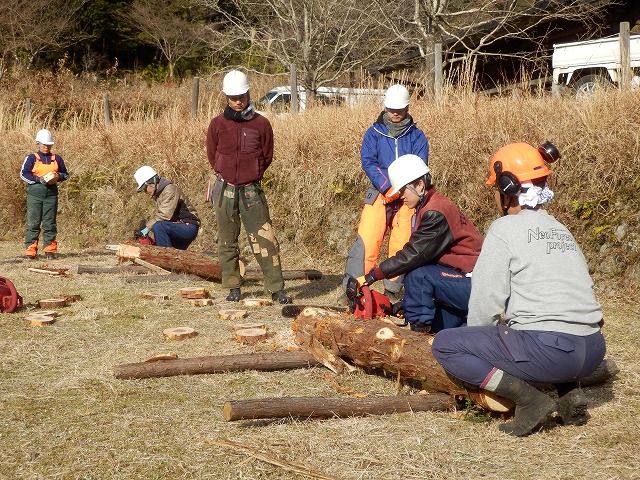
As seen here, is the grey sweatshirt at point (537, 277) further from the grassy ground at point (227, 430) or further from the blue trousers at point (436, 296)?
the blue trousers at point (436, 296)

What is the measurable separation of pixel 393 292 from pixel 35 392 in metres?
3.48

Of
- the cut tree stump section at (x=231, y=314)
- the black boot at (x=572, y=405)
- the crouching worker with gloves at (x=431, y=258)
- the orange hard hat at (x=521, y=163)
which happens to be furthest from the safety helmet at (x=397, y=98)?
the black boot at (x=572, y=405)

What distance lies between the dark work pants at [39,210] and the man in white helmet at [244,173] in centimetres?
459

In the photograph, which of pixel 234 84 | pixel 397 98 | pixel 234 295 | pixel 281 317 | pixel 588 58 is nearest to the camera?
pixel 397 98

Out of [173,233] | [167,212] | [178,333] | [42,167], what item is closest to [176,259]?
[173,233]

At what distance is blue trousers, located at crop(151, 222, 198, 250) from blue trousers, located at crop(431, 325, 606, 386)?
6167mm

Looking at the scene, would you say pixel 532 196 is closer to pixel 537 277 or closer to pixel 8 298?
pixel 537 277

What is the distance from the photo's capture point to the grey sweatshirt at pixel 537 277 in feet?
13.2

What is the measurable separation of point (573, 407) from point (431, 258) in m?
1.58

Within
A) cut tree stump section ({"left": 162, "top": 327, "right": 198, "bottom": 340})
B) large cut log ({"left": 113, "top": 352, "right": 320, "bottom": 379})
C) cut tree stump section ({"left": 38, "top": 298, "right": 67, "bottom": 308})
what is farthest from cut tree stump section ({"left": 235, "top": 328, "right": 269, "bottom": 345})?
cut tree stump section ({"left": 38, "top": 298, "right": 67, "bottom": 308})

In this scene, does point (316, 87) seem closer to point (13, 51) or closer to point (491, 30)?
point (491, 30)

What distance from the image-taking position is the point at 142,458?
3836 millimetres

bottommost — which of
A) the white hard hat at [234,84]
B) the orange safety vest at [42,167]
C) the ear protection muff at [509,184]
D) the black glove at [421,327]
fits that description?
the black glove at [421,327]

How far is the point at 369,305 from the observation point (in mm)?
5387
